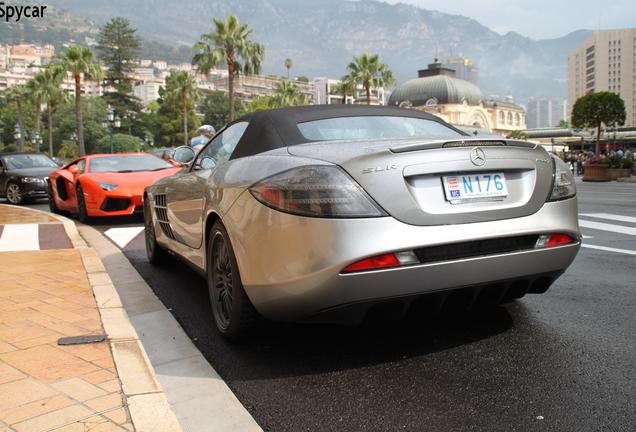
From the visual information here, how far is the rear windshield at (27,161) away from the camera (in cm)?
1703

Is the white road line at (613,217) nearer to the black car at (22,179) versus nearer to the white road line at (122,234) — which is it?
the white road line at (122,234)

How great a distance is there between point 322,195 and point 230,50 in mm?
38420

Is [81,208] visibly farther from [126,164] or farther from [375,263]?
[375,263]

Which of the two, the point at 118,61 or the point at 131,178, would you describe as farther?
the point at 118,61

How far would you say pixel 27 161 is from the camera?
57.2 ft

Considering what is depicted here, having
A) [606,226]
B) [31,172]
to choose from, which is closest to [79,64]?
[31,172]

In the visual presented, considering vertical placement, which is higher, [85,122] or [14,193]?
[85,122]

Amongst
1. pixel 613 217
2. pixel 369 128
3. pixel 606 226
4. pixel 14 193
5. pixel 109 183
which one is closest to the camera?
pixel 369 128

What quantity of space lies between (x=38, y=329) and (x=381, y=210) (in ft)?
7.46

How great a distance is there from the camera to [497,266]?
3.03 meters

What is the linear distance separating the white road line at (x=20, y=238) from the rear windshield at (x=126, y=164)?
5.82 ft

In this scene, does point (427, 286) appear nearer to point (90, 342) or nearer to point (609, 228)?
point (90, 342)

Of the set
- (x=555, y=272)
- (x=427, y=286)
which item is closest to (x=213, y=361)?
(x=427, y=286)

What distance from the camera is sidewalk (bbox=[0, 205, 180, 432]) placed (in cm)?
248
